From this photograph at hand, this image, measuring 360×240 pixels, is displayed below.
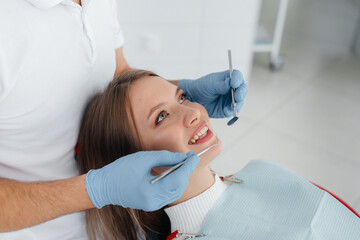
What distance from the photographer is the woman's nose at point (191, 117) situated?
1052 mm

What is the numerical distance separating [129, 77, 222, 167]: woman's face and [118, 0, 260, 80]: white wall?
1456mm

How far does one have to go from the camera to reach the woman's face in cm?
106

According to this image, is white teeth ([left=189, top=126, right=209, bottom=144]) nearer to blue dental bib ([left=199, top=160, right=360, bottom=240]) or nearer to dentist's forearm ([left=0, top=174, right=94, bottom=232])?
blue dental bib ([left=199, top=160, right=360, bottom=240])

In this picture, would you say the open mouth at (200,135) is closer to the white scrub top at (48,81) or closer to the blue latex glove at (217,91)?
the blue latex glove at (217,91)

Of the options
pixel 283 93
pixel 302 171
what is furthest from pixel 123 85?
pixel 283 93

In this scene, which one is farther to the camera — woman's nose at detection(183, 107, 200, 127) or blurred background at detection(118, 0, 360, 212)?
blurred background at detection(118, 0, 360, 212)

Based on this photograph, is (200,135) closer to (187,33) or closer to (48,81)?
(48,81)

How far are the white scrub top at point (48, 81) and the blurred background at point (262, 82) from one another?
3.87 ft

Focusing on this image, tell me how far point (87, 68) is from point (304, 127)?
6.02 feet

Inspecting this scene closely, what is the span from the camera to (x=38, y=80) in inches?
37.0

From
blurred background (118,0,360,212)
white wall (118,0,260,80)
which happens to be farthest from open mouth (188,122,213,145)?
white wall (118,0,260,80)

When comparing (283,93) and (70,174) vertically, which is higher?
(70,174)

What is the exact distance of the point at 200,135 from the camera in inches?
43.1

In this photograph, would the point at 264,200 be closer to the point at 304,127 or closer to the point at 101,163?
the point at 101,163
